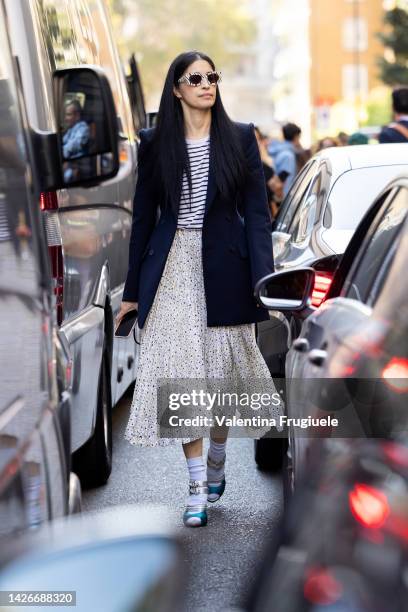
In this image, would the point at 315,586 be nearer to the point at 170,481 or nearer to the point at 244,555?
the point at 244,555

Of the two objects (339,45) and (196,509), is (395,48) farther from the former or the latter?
(196,509)

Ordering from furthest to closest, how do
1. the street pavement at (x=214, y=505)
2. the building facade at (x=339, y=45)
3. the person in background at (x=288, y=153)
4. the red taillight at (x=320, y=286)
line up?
the building facade at (x=339, y=45)
the person in background at (x=288, y=153)
the red taillight at (x=320, y=286)
the street pavement at (x=214, y=505)

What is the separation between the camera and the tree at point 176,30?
69.6 meters

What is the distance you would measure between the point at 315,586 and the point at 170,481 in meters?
4.75

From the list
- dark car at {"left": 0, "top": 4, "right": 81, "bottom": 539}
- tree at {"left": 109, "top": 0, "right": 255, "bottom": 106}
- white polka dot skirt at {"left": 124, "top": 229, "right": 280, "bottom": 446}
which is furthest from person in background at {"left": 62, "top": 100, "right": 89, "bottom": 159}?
tree at {"left": 109, "top": 0, "right": 255, "bottom": 106}

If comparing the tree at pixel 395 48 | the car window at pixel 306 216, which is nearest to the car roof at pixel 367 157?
the car window at pixel 306 216

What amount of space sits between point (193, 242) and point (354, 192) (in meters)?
1.48

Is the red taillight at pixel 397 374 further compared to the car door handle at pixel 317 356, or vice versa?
the car door handle at pixel 317 356

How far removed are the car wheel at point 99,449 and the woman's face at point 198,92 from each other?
1523 millimetres

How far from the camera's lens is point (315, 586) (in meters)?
2.70

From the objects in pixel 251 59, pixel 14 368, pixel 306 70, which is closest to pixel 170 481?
pixel 14 368

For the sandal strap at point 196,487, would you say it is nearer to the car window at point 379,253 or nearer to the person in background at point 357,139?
the car window at point 379,253

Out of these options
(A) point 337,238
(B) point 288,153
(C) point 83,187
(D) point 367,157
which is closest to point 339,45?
(B) point 288,153

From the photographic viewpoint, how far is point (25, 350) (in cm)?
354
